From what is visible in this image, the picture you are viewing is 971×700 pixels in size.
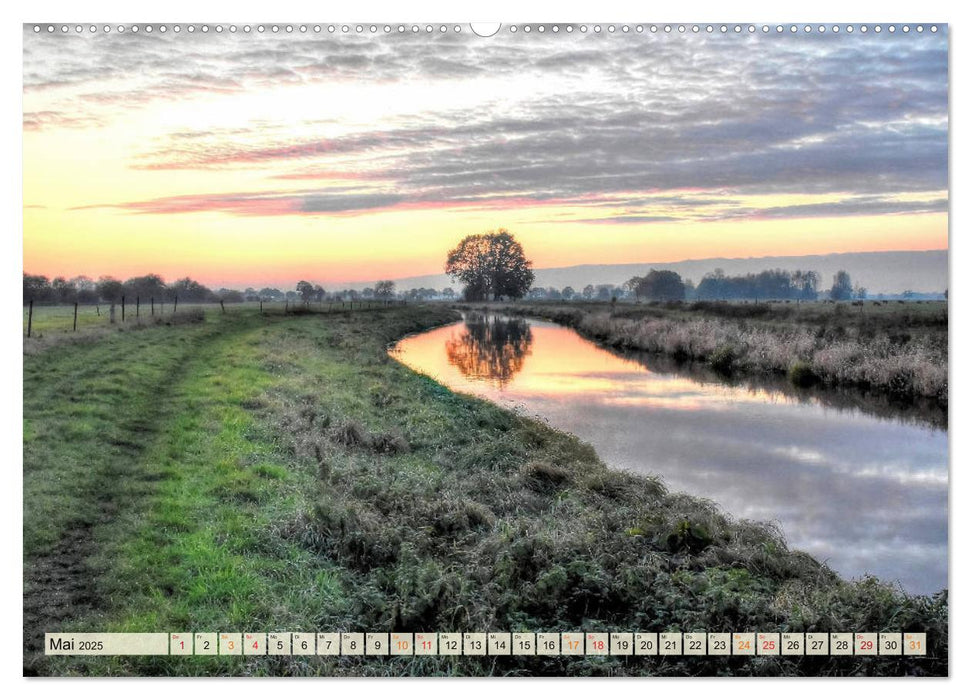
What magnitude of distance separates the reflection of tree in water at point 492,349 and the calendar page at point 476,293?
26.6 feet

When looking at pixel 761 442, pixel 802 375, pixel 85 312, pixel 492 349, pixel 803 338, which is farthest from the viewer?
pixel 492 349

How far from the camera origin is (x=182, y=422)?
38.5 feet

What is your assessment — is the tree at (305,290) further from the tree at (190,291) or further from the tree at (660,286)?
the tree at (660,286)

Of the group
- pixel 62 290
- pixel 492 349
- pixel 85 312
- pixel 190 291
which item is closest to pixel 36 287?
pixel 62 290

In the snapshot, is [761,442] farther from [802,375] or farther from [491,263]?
[802,375]

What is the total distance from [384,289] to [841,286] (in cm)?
688

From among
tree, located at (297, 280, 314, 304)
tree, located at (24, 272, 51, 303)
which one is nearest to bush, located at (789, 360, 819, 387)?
tree, located at (297, 280, 314, 304)

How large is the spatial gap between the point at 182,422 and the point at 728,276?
9.36 metres

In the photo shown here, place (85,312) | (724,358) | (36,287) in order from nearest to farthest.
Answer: (36,287) < (85,312) < (724,358)

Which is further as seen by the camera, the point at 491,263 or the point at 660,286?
the point at 491,263

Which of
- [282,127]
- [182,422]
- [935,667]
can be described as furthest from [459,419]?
[935,667]

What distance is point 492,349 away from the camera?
23641mm

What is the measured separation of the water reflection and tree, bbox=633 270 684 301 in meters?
3.00

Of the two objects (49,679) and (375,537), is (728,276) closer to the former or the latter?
(375,537)
